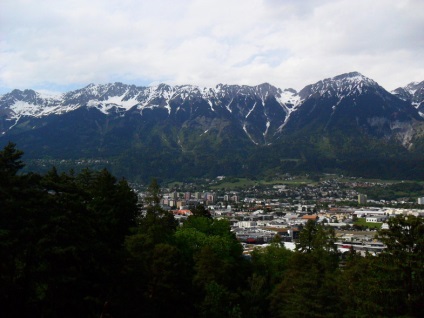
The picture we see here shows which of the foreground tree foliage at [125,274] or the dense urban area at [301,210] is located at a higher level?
the foreground tree foliage at [125,274]

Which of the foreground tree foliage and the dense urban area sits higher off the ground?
the foreground tree foliage

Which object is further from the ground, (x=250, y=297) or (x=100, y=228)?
(x=100, y=228)

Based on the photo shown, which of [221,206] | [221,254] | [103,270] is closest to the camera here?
[103,270]

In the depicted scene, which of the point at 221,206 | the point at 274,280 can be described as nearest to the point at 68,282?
the point at 274,280

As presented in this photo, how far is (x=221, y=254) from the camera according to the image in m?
36.6

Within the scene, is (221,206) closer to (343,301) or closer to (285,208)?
(285,208)

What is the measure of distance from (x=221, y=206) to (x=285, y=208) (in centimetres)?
2224

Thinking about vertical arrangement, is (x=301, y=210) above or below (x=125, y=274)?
below

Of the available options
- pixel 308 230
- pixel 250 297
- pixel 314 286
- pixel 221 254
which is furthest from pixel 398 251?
pixel 308 230

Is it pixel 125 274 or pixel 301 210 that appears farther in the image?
pixel 301 210

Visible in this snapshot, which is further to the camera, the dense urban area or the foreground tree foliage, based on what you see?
the dense urban area

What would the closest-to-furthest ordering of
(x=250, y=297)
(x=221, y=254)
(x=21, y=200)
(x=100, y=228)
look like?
(x=21, y=200) → (x=100, y=228) → (x=250, y=297) → (x=221, y=254)

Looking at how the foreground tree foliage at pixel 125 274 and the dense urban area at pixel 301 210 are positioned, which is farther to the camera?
the dense urban area at pixel 301 210

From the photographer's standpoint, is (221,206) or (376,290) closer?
(376,290)
